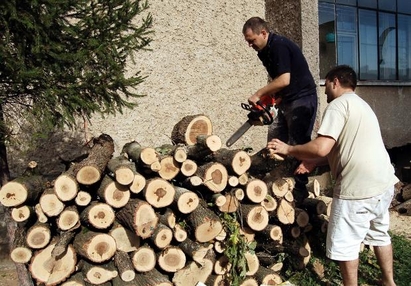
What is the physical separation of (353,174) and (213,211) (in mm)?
1202

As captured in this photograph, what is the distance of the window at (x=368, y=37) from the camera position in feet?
26.0

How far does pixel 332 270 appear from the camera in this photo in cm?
392

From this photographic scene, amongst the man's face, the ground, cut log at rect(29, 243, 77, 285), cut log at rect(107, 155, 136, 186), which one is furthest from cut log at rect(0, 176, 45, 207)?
the man's face

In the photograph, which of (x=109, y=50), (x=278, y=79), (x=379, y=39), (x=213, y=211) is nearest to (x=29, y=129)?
(x=109, y=50)

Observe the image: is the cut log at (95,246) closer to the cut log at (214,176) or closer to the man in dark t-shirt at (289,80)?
the cut log at (214,176)

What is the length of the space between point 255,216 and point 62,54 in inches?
80.9

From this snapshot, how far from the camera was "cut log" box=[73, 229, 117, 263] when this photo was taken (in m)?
2.99

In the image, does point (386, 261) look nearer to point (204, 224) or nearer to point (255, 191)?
point (255, 191)

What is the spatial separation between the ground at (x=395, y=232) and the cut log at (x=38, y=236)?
1233 millimetres

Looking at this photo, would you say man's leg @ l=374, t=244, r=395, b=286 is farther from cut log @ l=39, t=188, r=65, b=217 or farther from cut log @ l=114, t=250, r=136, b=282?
cut log @ l=39, t=188, r=65, b=217

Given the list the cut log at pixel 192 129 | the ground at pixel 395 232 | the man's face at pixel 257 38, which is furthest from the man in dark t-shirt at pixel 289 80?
the ground at pixel 395 232

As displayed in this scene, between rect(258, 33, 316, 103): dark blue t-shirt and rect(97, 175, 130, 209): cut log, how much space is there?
1920 millimetres

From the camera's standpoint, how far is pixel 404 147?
30.2 ft

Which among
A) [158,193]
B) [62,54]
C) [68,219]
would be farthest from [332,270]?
[62,54]
